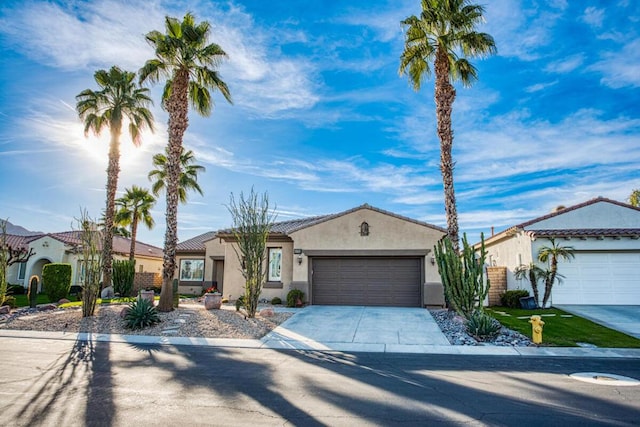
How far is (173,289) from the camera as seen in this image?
15.6 metres

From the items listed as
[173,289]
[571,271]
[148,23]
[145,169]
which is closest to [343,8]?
[148,23]

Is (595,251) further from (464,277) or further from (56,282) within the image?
(56,282)

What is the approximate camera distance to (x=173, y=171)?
49.6 feet

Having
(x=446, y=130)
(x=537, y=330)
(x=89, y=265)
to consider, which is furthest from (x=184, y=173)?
(x=537, y=330)

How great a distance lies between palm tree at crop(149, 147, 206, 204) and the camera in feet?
88.1

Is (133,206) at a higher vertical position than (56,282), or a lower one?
higher

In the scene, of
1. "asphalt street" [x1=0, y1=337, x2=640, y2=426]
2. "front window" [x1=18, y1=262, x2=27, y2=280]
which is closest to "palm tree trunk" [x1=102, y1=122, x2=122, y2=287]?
"front window" [x1=18, y1=262, x2=27, y2=280]

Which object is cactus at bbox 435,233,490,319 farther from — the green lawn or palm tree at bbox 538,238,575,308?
palm tree at bbox 538,238,575,308

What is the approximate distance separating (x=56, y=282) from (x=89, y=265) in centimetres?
709

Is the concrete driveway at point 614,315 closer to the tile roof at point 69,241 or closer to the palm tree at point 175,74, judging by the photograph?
the palm tree at point 175,74

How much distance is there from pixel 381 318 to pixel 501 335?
14.2 ft

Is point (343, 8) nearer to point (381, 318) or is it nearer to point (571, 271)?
point (381, 318)

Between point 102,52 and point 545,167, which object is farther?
point 545,167

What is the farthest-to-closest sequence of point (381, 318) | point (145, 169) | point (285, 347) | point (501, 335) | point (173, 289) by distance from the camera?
point (145, 169), point (173, 289), point (381, 318), point (501, 335), point (285, 347)
